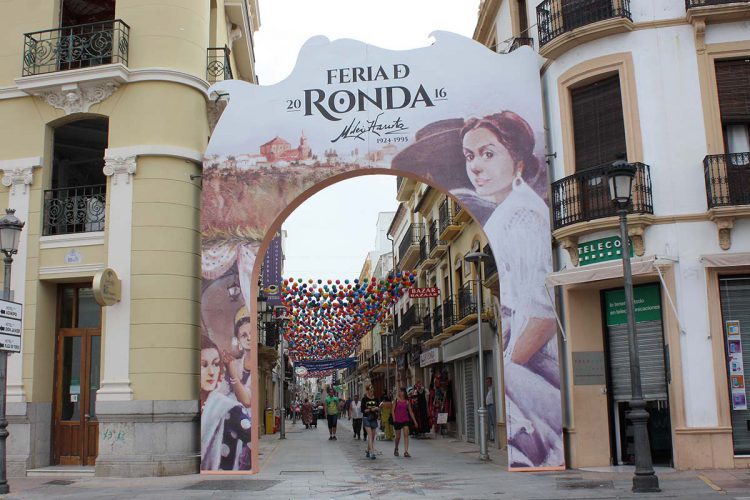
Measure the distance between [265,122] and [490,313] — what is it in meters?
8.72

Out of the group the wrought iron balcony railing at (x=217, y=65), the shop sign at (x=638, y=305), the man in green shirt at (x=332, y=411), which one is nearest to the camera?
the shop sign at (x=638, y=305)

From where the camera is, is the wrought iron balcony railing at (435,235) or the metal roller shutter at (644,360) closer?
the metal roller shutter at (644,360)

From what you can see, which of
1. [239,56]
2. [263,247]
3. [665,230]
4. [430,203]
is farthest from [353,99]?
[430,203]

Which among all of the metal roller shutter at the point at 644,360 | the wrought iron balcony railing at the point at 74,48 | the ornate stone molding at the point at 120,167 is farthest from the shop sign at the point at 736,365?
the wrought iron balcony railing at the point at 74,48

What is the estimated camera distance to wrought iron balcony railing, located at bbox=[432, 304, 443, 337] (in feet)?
95.0

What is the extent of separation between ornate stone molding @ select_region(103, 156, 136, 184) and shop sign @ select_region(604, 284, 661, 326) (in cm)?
949

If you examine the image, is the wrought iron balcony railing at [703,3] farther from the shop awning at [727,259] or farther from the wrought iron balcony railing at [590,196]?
the shop awning at [727,259]

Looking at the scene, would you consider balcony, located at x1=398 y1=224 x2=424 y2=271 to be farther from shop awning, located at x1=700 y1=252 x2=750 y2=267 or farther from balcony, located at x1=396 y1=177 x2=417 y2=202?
shop awning, located at x1=700 y1=252 x2=750 y2=267

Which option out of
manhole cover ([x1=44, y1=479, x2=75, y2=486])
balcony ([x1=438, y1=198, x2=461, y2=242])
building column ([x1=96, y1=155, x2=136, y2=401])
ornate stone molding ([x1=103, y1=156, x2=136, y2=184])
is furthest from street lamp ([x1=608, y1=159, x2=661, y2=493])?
balcony ([x1=438, y1=198, x2=461, y2=242])

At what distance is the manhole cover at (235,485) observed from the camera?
12523 mm

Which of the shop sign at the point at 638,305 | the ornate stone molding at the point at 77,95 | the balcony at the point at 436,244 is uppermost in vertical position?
the ornate stone molding at the point at 77,95

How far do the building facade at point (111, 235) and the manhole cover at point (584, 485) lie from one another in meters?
6.93

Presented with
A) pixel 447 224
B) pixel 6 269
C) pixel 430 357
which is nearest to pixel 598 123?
pixel 6 269

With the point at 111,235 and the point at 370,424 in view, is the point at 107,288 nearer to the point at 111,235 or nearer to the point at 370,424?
the point at 111,235
